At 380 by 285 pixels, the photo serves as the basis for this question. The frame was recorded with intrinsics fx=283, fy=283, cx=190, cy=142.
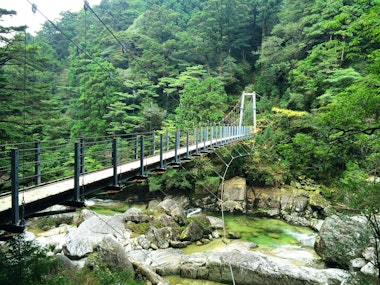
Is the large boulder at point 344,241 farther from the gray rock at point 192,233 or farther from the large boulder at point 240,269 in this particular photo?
the gray rock at point 192,233

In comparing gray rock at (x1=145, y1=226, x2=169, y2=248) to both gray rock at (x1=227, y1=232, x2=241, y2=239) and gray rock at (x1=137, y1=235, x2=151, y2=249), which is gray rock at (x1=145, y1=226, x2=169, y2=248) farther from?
gray rock at (x1=227, y1=232, x2=241, y2=239)

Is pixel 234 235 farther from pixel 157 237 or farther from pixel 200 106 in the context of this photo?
pixel 200 106

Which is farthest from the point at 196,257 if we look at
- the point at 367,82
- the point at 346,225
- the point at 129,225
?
the point at 367,82

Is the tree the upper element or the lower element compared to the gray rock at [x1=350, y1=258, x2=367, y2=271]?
upper

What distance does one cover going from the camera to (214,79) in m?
14.9

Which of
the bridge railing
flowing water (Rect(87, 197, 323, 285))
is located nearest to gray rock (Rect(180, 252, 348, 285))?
flowing water (Rect(87, 197, 323, 285))

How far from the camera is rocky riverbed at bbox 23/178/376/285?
16.5ft

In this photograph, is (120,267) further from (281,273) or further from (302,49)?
(302,49)

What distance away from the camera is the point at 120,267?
489 cm

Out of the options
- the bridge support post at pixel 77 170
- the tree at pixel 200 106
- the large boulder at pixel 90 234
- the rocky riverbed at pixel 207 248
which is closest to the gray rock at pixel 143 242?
the rocky riverbed at pixel 207 248

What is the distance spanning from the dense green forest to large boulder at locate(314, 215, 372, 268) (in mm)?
751

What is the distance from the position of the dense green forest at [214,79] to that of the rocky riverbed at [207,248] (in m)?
1.45

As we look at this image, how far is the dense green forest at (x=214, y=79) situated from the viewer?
5992mm

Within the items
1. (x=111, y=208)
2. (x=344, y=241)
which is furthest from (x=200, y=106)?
(x=344, y=241)
